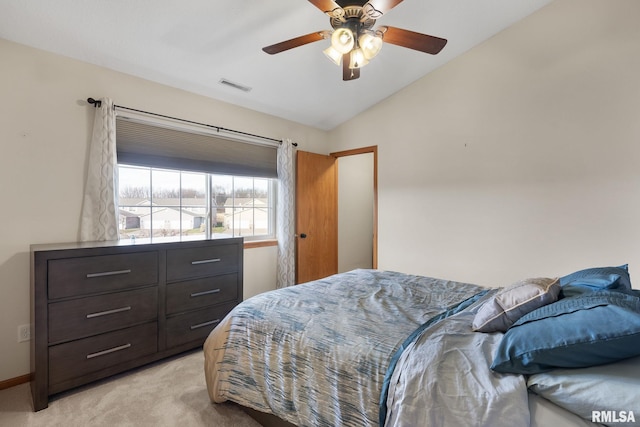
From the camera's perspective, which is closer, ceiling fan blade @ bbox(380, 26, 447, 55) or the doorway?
ceiling fan blade @ bbox(380, 26, 447, 55)

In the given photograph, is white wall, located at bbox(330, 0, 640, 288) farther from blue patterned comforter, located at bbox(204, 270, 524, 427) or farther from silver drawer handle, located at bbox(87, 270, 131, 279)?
silver drawer handle, located at bbox(87, 270, 131, 279)

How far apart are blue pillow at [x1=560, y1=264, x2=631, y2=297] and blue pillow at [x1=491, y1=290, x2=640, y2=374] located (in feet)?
0.92

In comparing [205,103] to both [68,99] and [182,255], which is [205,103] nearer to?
[68,99]

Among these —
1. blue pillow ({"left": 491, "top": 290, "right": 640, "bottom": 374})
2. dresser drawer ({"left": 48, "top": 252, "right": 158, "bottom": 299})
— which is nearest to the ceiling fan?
blue pillow ({"left": 491, "top": 290, "right": 640, "bottom": 374})

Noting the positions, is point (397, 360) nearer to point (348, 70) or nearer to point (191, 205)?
point (348, 70)

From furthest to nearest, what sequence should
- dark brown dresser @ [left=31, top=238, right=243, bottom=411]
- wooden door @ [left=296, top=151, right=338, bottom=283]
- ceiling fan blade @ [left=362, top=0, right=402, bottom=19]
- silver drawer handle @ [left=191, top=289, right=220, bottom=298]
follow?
wooden door @ [left=296, top=151, right=338, bottom=283] → silver drawer handle @ [left=191, top=289, right=220, bottom=298] → dark brown dresser @ [left=31, top=238, right=243, bottom=411] → ceiling fan blade @ [left=362, top=0, right=402, bottom=19]

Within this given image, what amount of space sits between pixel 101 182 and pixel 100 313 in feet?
3.42

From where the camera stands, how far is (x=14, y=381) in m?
2.10

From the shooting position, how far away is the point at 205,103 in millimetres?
3119

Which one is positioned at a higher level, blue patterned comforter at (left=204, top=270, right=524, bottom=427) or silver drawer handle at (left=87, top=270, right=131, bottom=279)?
silver drawer handle at (left=87, top=270, right=131, bottom=279)

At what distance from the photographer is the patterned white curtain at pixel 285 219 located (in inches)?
147

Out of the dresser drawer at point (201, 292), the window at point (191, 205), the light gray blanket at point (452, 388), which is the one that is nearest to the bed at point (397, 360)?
the light gray blanket at point (452, 388)

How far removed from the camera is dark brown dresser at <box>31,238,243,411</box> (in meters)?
1.84

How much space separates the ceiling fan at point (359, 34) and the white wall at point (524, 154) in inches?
59.3
